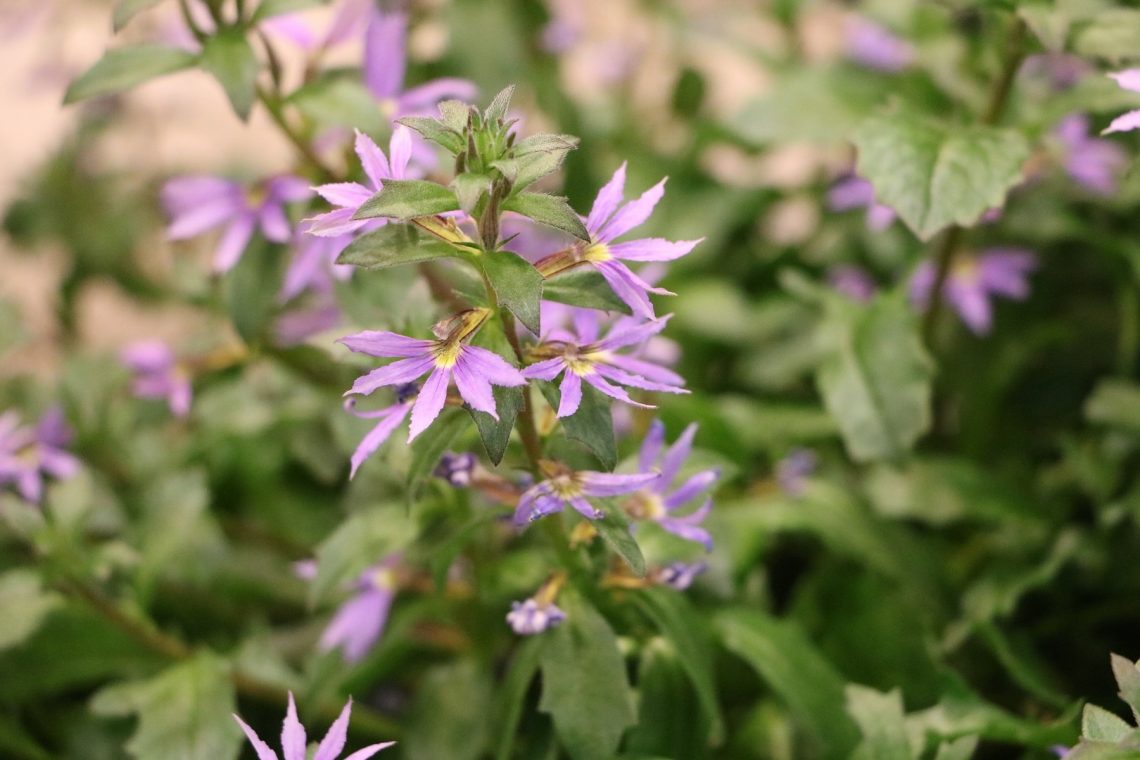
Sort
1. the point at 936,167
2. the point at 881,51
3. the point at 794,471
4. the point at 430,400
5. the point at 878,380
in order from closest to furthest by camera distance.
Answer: the point at 430,400 → the point at 936,167 → the point at 878,380 → the point at 794,471 → the point at 881,51

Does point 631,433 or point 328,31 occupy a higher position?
point 328,31

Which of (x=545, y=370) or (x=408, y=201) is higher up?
(x=408, y=201)

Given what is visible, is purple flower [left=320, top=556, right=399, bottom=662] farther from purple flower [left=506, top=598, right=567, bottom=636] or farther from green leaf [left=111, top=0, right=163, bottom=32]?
green leaf [left=111, top=0, right=163, bottom=32]

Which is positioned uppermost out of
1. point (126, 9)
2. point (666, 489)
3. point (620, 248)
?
point (126, 9)

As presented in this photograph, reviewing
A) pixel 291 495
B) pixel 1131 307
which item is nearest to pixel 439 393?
pixel 291 495

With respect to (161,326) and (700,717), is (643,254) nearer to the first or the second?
(700,717)

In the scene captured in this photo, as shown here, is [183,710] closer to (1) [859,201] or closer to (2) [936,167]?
(2) [936,167]

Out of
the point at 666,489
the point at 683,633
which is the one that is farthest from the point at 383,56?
the point at 683,633

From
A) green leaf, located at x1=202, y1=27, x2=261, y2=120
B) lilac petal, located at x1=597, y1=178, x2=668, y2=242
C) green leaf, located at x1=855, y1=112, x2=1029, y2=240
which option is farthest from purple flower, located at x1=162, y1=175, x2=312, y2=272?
green leaf, located at x1=855, y1=112, x2=1029, y2=240
